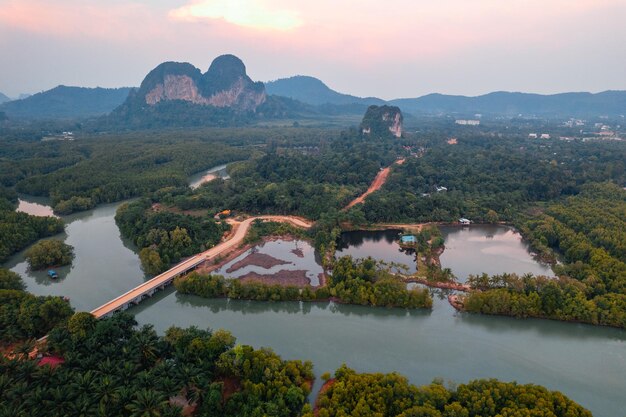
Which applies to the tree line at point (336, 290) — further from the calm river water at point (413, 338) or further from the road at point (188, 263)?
the road at point (188, 263)

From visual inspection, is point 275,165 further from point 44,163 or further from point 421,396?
point 421,396

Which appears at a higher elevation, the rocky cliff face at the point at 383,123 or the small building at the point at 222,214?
the rocky cliff face at the point at 383,123

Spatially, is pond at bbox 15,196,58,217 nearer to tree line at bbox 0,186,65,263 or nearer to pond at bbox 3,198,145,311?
tree line at bbox 0,186,65,263

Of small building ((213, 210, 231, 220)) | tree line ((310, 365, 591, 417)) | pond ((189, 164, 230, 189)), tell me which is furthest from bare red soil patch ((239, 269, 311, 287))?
pond ((189, 164, 230, 189))

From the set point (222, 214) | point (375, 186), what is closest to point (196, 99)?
point (375, 186)

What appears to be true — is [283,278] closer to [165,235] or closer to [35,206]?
[165,235]

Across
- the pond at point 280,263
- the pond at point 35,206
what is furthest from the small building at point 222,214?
the pond at point 35,206

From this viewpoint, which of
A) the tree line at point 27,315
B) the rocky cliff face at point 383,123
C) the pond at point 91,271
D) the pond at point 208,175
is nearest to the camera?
the tree line at point 27,315
